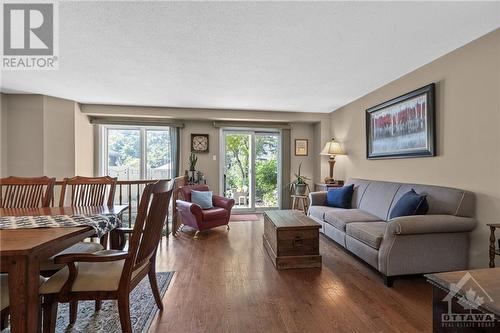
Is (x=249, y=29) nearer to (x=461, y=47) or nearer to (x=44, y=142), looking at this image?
(x=461, y=47)

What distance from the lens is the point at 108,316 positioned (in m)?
1.72

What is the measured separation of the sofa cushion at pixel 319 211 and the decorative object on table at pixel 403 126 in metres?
1.14

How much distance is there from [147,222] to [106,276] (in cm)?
38

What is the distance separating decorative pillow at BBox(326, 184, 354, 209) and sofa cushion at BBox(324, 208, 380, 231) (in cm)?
38

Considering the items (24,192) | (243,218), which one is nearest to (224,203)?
(243,218)

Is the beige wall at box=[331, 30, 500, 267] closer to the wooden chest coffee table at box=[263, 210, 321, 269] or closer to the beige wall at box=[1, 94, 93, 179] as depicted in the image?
the wooden chest coffee table at box=[263, 210, 321, 269]

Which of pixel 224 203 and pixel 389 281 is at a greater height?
pixel 224 203

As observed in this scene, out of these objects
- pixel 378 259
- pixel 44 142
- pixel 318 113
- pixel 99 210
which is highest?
pixel 318 113

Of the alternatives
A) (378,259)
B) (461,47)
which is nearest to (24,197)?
(378,259)

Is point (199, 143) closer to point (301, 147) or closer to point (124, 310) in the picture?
point (301, 147)

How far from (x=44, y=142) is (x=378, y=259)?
535 cm

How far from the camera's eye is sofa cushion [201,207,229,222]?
364 cm

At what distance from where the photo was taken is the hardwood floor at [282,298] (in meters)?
1.64

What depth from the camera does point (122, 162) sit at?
17.0ft
